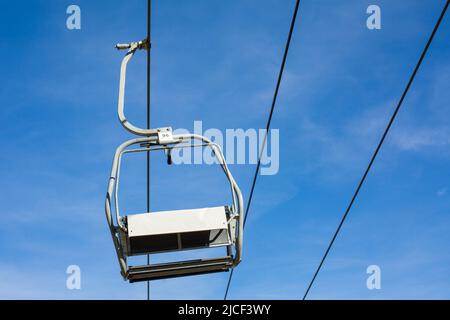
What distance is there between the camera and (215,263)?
3.87m

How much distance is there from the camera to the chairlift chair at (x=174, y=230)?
12.1 ft

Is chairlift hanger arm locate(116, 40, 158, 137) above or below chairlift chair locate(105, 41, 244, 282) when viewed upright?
above

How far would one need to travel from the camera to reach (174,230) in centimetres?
366

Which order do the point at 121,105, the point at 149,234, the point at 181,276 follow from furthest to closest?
the point at 121,105 → the point at 181,276 → the point at 149,234

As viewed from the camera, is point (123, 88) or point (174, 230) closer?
point (174, 230)

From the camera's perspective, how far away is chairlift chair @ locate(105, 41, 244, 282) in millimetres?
3684

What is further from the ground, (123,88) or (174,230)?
(123,88)

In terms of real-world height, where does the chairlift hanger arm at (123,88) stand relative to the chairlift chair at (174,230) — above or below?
above
